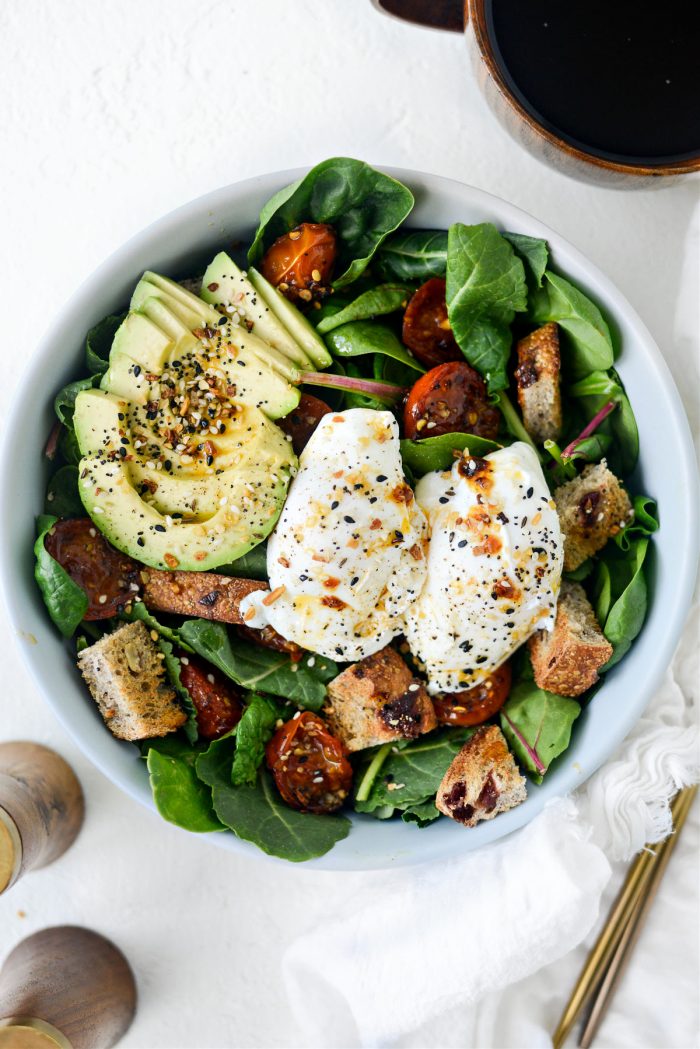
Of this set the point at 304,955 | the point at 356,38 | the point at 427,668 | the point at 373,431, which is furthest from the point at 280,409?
the point at 304,955

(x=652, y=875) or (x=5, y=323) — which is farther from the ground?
(x=5, y=323)

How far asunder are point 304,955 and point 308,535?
1.19m

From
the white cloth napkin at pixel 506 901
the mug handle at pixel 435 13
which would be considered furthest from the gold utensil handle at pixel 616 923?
the mug handle at pixel 435 13

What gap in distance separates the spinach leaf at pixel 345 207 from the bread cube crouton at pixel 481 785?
111 cm

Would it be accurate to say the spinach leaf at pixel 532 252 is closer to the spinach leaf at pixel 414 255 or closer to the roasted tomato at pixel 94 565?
the spinach leaf at pixel 414 255

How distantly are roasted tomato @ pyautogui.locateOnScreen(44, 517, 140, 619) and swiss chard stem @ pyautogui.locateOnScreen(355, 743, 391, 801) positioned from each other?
67cm

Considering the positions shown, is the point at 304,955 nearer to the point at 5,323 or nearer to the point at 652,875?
the point at 652,875

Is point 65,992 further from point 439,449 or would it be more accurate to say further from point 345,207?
point 345,207

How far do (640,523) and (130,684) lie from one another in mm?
1171

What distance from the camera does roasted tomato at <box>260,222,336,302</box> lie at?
2072 millimetres

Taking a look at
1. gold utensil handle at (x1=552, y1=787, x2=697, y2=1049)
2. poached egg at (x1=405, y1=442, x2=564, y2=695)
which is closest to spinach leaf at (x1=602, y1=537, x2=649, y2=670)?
poached egg at (x1=405, y1=442, x2=564, y2=695)

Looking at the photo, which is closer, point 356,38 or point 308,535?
point 308,535

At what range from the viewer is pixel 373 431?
1.96 meters

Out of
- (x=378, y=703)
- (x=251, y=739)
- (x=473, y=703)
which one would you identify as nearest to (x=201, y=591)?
(x=251, y=739)
